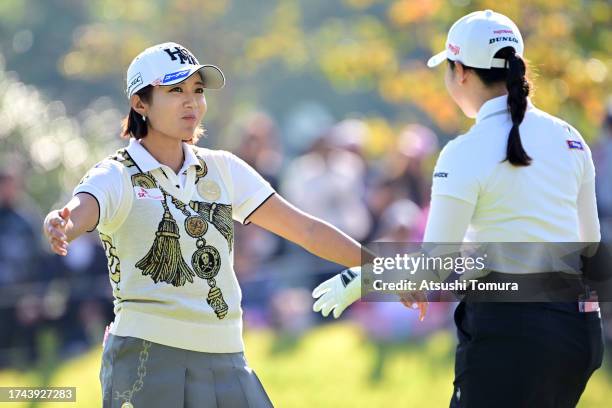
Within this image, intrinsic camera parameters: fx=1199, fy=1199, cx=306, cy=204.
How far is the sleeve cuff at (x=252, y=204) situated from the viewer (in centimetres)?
523

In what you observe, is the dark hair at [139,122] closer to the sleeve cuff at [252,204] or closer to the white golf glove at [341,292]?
the sleeve cuff at [252,204]

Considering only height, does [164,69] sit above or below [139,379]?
above

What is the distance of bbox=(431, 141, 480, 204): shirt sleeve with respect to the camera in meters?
4.51

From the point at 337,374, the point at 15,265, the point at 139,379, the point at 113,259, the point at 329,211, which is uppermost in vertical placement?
the point at 329,211

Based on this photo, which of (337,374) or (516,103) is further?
(337,374)

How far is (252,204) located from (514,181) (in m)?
1.24

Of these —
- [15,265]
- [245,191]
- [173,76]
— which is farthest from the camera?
[15,265]

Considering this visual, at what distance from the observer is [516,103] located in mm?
4668

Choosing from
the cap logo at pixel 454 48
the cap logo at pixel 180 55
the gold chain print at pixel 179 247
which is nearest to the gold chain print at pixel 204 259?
the gold chain print at pixel 179 247

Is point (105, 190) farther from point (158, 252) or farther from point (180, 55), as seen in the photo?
point (180, 55)

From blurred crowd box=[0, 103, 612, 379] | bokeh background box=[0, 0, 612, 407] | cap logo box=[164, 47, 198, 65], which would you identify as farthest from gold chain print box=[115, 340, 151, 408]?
blurred crowd box=[0, 103, 612, 379]

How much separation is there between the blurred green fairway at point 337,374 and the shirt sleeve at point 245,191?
3662mm

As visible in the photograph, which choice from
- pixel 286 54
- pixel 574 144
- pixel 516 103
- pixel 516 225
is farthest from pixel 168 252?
pixel 286 54

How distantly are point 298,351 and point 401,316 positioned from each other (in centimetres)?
97
